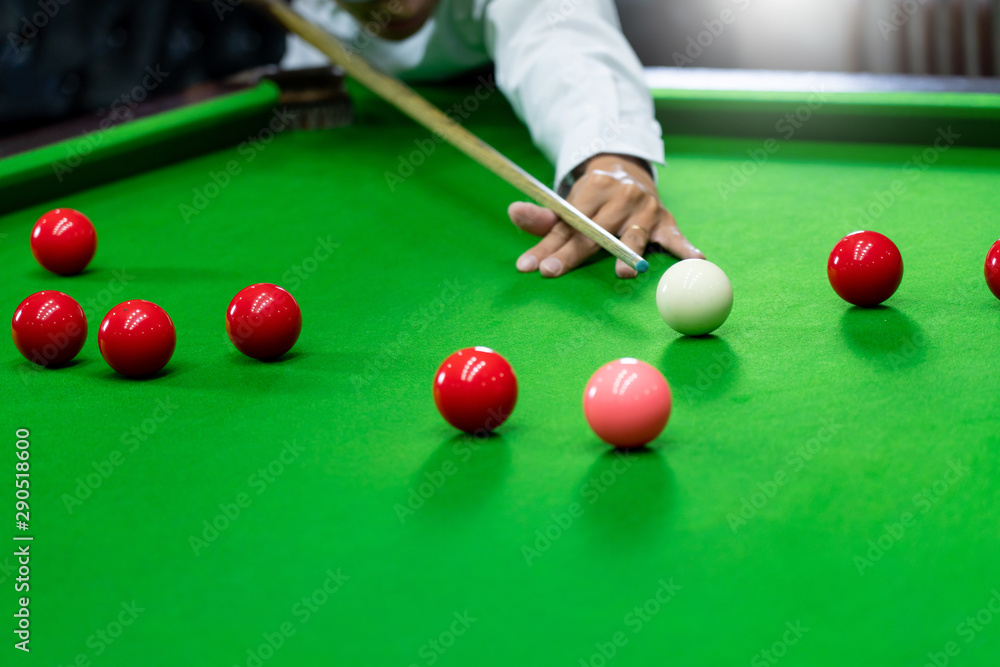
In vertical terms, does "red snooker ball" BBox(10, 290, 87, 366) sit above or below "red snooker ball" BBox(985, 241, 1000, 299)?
above

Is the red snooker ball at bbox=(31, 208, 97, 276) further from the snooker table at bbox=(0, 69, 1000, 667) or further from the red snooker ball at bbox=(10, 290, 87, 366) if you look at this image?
the red snooker ball at bbox=(10, 290, 87, 366)

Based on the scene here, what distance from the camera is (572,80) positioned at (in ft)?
9.37

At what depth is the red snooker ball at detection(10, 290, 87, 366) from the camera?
1.83 meters

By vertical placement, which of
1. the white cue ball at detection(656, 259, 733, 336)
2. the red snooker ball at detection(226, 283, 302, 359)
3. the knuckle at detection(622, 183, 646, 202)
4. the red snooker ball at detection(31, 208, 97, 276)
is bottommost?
the knuckle at detection(622, 183, 646, 202)

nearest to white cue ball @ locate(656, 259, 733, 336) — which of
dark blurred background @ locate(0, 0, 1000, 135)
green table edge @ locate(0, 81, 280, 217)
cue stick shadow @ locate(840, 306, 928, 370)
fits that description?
cue stick shadow @ locate(840, 306, 928, 370)

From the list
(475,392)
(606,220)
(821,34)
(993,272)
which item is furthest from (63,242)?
(821,34)

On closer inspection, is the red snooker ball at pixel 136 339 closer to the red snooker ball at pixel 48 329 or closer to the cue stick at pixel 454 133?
the red snooker ball at pixel 48 329

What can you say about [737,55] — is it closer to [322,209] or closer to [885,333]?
[322,209]

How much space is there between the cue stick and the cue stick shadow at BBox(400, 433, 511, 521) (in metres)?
0.72

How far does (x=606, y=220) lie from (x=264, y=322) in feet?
2.96

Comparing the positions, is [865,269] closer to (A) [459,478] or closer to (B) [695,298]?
(B) [695,298]

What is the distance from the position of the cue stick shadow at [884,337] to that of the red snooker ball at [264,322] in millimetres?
934

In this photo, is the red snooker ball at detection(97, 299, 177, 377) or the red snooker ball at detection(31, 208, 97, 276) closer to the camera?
the red snooker ball at detection(97, 299, 177, 377)

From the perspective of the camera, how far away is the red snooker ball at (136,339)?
5.73 feet
